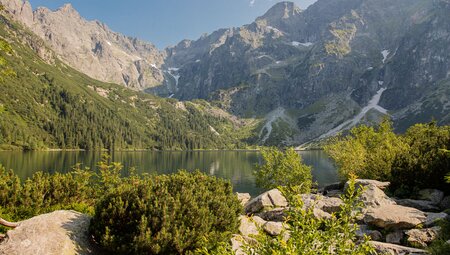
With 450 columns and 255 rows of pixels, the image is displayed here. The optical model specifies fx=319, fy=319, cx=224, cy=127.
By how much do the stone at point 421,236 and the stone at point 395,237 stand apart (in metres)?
0.58

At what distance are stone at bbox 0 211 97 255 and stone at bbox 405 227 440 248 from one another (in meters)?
15.8

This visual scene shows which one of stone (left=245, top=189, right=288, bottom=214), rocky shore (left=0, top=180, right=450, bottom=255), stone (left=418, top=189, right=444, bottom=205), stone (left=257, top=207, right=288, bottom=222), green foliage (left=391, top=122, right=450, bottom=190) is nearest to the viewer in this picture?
rocky shore (left=0, top=180, right=450, bottom=255)

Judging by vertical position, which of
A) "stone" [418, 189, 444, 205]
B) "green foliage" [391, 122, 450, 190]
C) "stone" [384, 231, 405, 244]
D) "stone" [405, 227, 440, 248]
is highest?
"green foliage" [391, 122, 450, 190]

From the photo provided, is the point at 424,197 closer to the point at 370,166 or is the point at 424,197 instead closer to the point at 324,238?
the point at 370,166

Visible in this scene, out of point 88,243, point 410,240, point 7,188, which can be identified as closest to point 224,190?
point 88,243

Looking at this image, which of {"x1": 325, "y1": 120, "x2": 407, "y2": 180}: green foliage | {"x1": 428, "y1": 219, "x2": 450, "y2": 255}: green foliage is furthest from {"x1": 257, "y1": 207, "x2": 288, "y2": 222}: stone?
{"x1": 325, "y1": 120, "x2": 407, "y2": 180}: green foliage

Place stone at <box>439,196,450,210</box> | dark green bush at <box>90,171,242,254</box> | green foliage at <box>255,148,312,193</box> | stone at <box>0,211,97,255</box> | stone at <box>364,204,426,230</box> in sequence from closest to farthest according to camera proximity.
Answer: stone at <box>0,211,97,255</box>, dark green bush at <box>90,171,242,254</box>, stone at <box>364,204,426,230</box>, stone at <box>439,196,450,210</box>, green foliage at <box>255,148,312,193</box>

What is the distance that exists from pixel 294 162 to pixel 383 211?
78.8 ft

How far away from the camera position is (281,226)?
14.8 meters

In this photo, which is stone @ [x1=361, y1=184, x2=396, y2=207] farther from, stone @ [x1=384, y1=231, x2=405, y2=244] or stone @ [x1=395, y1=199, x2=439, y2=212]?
stone @ [x1=384, y1=231, x2=405, y2=244]

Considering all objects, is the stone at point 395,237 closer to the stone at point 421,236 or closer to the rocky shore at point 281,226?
the rocky shore at point 281,226

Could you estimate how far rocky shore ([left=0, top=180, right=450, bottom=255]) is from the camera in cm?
1155

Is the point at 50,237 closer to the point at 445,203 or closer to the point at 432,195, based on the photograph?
the point at 445,203

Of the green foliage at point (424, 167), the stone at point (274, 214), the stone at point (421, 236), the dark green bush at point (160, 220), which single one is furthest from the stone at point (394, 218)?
the dark green bush at point (160, 220)
